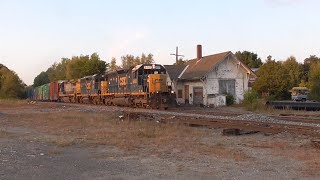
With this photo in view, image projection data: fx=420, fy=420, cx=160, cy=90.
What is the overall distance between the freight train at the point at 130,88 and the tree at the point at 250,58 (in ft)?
186

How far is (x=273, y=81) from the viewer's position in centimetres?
5509

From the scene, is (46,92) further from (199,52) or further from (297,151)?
(297,151)

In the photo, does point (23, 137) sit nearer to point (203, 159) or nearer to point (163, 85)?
point (203, 159)

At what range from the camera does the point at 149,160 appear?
9.66 metres

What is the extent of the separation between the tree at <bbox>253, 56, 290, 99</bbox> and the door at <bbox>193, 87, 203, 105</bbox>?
13991 mm

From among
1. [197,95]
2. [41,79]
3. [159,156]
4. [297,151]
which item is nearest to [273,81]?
[197,95]

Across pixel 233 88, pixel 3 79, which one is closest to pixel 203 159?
pixel 233 88

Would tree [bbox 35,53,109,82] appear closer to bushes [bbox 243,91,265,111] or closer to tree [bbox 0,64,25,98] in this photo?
tree [bbox 0,64,25,98]

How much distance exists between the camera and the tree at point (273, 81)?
179ft

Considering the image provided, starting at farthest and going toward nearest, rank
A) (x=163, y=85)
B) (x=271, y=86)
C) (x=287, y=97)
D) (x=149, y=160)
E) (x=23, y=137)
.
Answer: (x=287, y=97) → (x=271, y=86) → (x=163, y=85) → (x=23, y=137) → (x=149, y=160)

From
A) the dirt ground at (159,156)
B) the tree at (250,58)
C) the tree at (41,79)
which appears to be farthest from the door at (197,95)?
the tree at (41,79)

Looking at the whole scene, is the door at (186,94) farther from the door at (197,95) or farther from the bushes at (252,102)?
the bushes at (252,102)

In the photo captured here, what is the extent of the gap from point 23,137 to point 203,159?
7826 millimetres

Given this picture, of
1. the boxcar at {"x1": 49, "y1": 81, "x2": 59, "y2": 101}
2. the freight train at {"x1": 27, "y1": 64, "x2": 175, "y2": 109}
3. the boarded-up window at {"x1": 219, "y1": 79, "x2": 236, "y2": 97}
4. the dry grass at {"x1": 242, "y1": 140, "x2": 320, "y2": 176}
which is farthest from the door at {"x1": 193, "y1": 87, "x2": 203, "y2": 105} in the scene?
the dry grass at {"x1": 242, "y1": 140, "x2": 320, "y2": 176}
